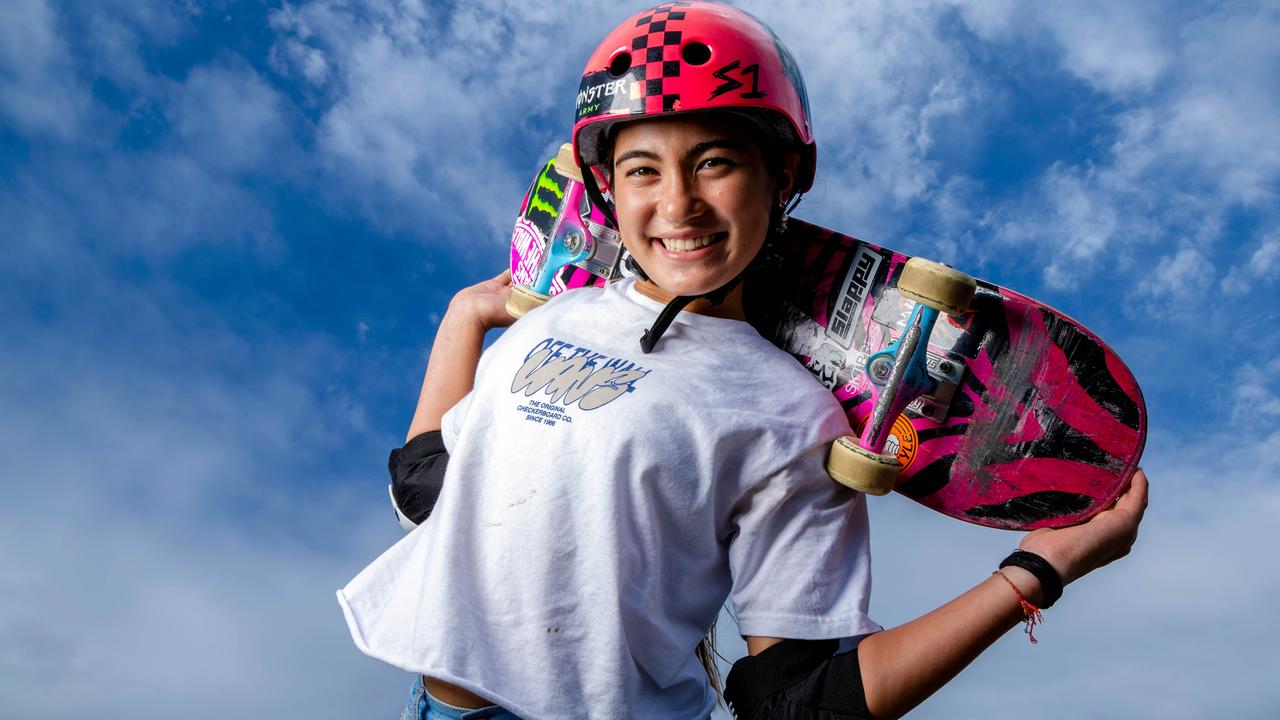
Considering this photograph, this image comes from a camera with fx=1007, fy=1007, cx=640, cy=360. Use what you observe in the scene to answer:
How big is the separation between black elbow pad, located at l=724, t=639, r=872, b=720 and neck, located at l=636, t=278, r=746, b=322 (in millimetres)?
860

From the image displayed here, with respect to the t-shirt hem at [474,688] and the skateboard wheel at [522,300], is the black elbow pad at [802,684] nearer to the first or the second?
the t-shirt hem at [474,688]

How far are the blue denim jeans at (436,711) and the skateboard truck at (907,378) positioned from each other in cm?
98

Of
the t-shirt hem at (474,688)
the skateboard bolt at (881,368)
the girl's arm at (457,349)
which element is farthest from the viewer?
the girl's arm at (457,349)

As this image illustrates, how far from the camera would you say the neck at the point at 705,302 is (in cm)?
264

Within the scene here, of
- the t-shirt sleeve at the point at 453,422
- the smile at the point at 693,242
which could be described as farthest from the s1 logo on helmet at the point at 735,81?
the t-shirt sleeve at the point at 453,422

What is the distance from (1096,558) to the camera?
2.49 metres

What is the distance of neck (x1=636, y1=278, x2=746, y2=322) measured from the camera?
8.66ft

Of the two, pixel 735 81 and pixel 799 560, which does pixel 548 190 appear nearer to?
pixel 735 81

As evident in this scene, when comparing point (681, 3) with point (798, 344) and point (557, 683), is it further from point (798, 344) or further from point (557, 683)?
point (557, 683)

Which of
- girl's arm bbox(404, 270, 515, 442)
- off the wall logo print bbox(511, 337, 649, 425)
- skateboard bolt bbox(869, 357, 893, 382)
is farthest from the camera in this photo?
girl's arm bbox(404, 270, 515, 442)

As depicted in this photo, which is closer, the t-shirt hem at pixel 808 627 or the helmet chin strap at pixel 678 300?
the t-shirt hem at pixel 808 627

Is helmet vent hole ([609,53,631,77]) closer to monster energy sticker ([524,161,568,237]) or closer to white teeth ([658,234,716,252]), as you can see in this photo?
white teeth ([658,234,716,252])

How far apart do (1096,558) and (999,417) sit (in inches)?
17.6

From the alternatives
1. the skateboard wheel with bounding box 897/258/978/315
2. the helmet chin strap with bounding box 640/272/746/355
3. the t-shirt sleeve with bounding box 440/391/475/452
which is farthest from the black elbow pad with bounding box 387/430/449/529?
the skateboard wheel with bounding box 897/258/978/315
